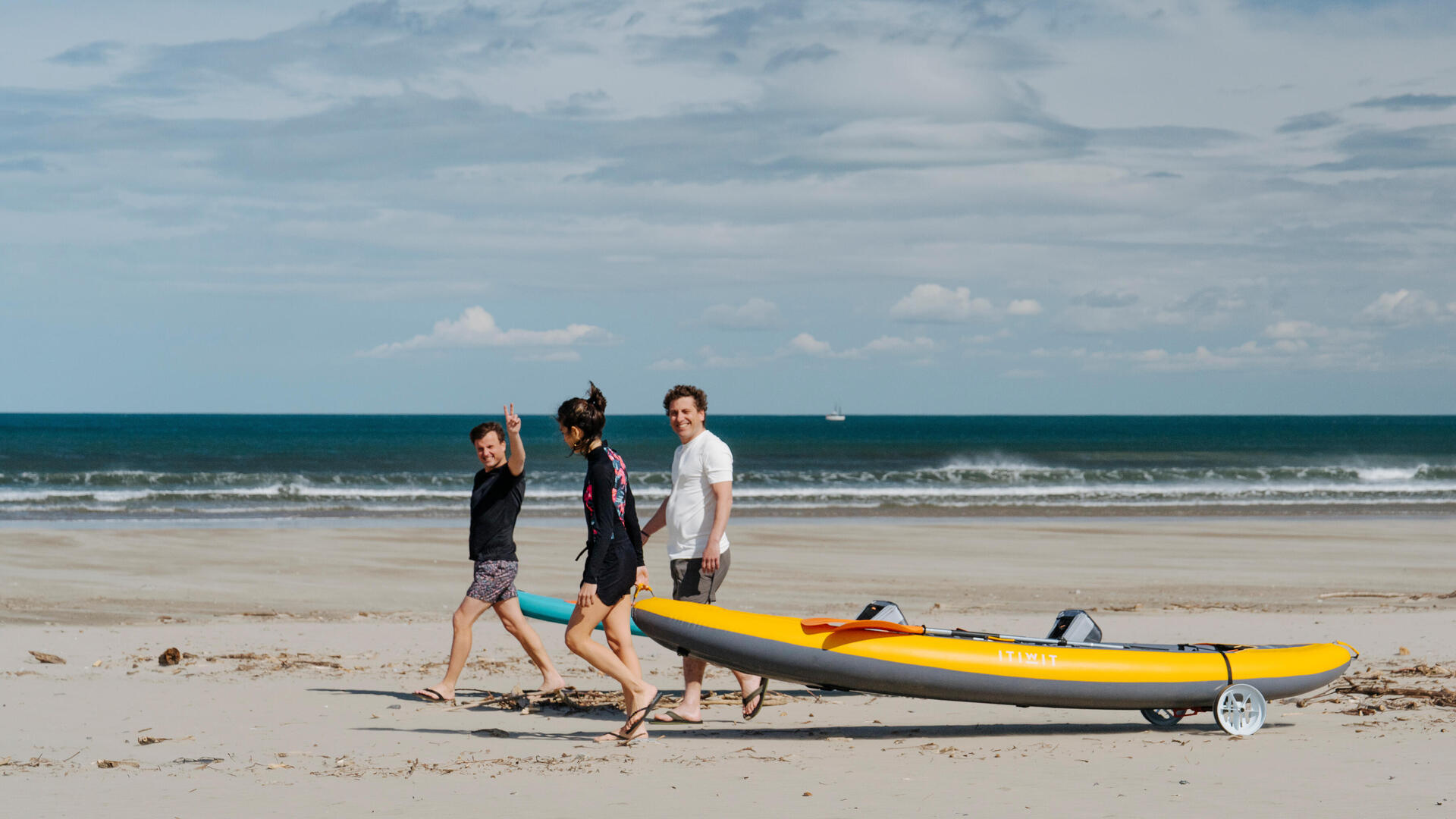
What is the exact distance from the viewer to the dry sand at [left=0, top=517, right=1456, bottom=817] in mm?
4770

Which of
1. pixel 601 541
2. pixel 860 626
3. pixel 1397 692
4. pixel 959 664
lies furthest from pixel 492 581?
pixel 1397 692

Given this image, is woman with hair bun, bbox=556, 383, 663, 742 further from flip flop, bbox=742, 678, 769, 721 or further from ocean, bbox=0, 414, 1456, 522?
ocean, bbox=0, 414, 1456, 522

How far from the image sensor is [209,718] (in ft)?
21.0

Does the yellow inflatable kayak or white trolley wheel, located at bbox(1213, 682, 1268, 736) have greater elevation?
the yellow inflatable kayak

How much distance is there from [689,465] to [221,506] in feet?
71.8

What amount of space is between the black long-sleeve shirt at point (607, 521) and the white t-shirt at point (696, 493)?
375 millimetres

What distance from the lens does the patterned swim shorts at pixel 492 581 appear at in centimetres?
671

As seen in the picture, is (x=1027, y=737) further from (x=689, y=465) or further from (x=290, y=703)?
(x=290, y=703)

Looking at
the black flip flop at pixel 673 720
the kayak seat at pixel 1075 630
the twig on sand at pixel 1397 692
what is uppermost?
the kayak seat at pixel 1075 630

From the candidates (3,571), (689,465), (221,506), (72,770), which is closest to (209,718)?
(72,770)

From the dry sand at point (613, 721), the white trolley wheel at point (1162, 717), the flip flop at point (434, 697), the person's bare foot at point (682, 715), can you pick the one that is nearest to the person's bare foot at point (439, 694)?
the flip flop at point (434, 697)

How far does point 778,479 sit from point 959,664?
29772 millimetres

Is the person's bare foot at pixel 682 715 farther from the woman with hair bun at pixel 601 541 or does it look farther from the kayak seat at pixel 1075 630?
the kayak seat at pixel 1075 630

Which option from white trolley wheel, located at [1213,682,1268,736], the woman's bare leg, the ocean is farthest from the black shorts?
the ocean
